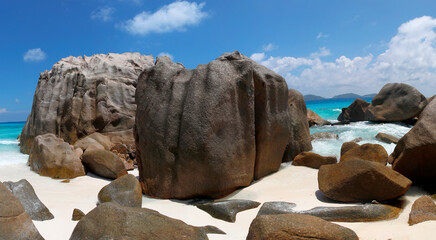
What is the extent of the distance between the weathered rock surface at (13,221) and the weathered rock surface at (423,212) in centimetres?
345

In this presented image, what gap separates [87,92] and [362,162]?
8.91 metres

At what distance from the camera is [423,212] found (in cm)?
297

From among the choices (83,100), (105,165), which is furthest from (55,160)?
(83,100)

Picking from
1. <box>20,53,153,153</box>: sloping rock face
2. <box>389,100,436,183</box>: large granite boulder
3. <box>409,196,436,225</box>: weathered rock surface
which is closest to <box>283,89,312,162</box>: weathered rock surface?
<box>389,100,436,183</box>: large granite boulder

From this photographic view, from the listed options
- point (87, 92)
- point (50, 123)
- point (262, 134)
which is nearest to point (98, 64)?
point (87, 92)

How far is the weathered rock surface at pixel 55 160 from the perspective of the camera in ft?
19.9

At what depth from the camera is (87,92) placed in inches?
395

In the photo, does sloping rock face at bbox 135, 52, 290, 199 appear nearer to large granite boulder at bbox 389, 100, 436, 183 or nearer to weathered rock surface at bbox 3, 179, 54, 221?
weathered rock surface at bbox 3, 179, 54, 221

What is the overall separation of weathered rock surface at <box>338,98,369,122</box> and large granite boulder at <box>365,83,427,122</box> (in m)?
0.99

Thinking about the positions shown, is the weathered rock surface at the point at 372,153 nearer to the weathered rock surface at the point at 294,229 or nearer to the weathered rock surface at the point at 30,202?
the weathered rock surface at the point at 294,229

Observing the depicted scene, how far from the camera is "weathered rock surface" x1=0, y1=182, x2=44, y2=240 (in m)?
2.43

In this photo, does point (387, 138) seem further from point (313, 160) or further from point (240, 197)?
point (240, 197)

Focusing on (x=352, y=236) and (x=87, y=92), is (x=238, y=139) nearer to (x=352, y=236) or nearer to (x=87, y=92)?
(x=352, y=236)

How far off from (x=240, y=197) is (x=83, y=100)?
7.54 meters
